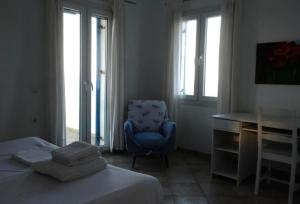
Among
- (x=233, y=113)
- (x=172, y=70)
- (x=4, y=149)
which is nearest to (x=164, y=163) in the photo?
(x=233, y=113)

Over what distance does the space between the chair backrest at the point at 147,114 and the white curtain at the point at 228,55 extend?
2.91 ft

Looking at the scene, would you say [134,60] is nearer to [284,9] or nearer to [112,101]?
[112,101]

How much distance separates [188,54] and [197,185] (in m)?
2.12

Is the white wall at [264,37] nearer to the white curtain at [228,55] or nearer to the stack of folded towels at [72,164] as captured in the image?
the white curtain at [228,55]

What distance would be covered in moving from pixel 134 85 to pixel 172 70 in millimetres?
732

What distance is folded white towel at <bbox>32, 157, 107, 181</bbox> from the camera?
64.5 inches

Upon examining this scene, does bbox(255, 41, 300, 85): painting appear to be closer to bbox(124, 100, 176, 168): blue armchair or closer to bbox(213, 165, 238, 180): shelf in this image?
bbox(213, 165, 238, 180): shelf

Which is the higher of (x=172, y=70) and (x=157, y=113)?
(x=172, y=70)

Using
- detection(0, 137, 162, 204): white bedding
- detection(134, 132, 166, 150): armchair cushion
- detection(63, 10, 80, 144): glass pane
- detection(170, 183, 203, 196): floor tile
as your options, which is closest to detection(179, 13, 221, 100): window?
detection(134, 132, 166, 150): armchair cushion

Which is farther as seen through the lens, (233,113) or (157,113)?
(157,113)

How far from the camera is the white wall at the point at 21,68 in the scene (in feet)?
10.4

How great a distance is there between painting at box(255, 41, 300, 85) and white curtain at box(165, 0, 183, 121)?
4.09 ft

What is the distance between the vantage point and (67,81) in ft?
12.7

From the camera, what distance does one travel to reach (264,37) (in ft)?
11.7
